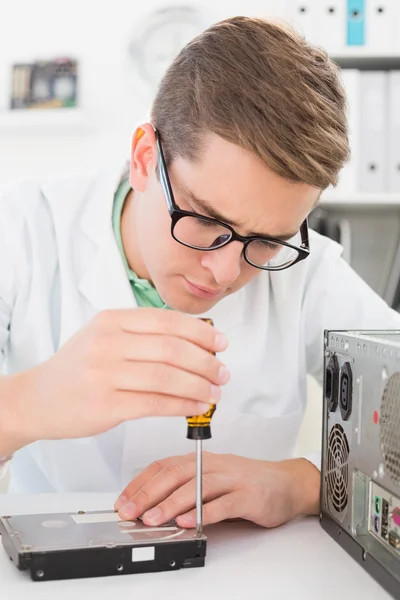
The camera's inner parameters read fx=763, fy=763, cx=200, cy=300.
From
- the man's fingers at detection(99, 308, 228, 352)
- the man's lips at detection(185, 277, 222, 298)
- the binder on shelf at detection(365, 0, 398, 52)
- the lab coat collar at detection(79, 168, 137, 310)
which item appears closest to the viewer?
the man's fingers at detection(99, 308, 228, 352)

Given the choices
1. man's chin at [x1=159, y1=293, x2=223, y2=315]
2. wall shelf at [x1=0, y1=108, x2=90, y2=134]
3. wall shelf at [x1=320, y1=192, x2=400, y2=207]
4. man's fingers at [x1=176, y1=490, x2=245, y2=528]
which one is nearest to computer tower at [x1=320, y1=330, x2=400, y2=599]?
man's fingers at [x1=176, y1=490, x2=245, y2=528]

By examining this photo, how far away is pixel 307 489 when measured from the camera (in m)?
0.93

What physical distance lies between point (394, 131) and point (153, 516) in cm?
157

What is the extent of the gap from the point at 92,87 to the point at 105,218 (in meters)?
1.35

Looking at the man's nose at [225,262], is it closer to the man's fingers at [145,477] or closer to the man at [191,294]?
the man at [191,294]

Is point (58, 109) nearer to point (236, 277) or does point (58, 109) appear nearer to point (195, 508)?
point (236, 277)

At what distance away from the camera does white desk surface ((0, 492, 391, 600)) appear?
2.25 ft

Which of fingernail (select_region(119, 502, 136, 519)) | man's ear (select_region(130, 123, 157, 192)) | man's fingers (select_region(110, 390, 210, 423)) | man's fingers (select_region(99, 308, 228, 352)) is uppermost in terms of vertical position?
man's ear (select_region(130, 123, 157, 192))

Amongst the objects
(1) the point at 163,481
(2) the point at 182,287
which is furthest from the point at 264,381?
(1) the point at 163,481

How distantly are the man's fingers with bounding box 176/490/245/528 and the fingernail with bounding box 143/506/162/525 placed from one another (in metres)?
0.03

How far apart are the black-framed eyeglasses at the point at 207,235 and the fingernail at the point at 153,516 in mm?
316

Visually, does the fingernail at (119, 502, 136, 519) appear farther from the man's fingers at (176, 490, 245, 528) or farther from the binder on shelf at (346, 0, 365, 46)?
the binder on shelf at (346, 0, 365, 46)

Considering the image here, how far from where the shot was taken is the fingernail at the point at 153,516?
2.60 feet

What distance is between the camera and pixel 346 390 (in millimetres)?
819
